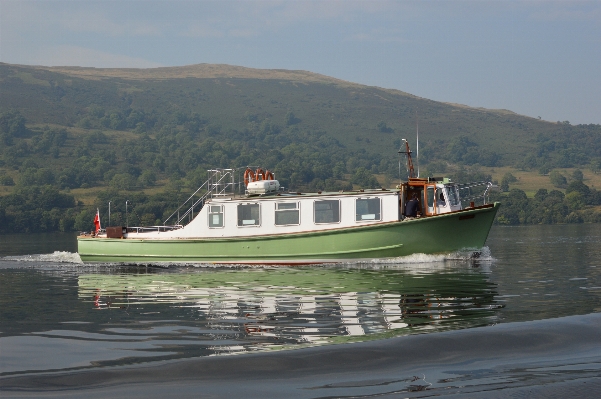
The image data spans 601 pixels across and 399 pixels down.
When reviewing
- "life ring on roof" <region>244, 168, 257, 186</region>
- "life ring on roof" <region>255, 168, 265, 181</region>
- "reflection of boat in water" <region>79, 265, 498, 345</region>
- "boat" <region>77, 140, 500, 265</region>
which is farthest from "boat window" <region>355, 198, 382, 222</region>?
"life ring on roof" <region>244, 168, 257, 186</region>

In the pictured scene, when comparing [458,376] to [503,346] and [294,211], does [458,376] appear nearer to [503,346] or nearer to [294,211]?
[503,346]

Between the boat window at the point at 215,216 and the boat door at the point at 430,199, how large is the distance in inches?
359

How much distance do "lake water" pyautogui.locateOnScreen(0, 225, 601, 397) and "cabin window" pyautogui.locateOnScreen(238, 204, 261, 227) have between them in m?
2.22

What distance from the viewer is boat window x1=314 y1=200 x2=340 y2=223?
113 feet

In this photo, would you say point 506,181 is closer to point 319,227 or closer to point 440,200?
point 440,200

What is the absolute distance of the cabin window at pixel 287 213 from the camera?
3506 centimetres

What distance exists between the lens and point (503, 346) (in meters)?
13.5

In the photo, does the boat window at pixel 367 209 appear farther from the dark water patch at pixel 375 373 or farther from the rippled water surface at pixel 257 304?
the dark water patch at pixel 375 373

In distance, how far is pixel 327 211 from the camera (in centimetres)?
3453

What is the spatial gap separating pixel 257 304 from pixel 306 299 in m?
1.53

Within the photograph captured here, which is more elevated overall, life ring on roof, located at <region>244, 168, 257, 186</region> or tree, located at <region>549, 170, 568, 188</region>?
tree, located at <region>549, 170, 568, 188</region>

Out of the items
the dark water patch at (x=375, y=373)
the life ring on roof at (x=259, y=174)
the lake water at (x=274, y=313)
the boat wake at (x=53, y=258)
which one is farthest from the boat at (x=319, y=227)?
the dark water patch at (x=375, y=373)

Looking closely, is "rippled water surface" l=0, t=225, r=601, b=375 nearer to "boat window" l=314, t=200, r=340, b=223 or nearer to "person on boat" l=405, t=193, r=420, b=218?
"person on boat" l=405, t=193, r=420, b=218

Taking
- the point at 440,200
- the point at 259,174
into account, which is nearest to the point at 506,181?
the point at 259,174
